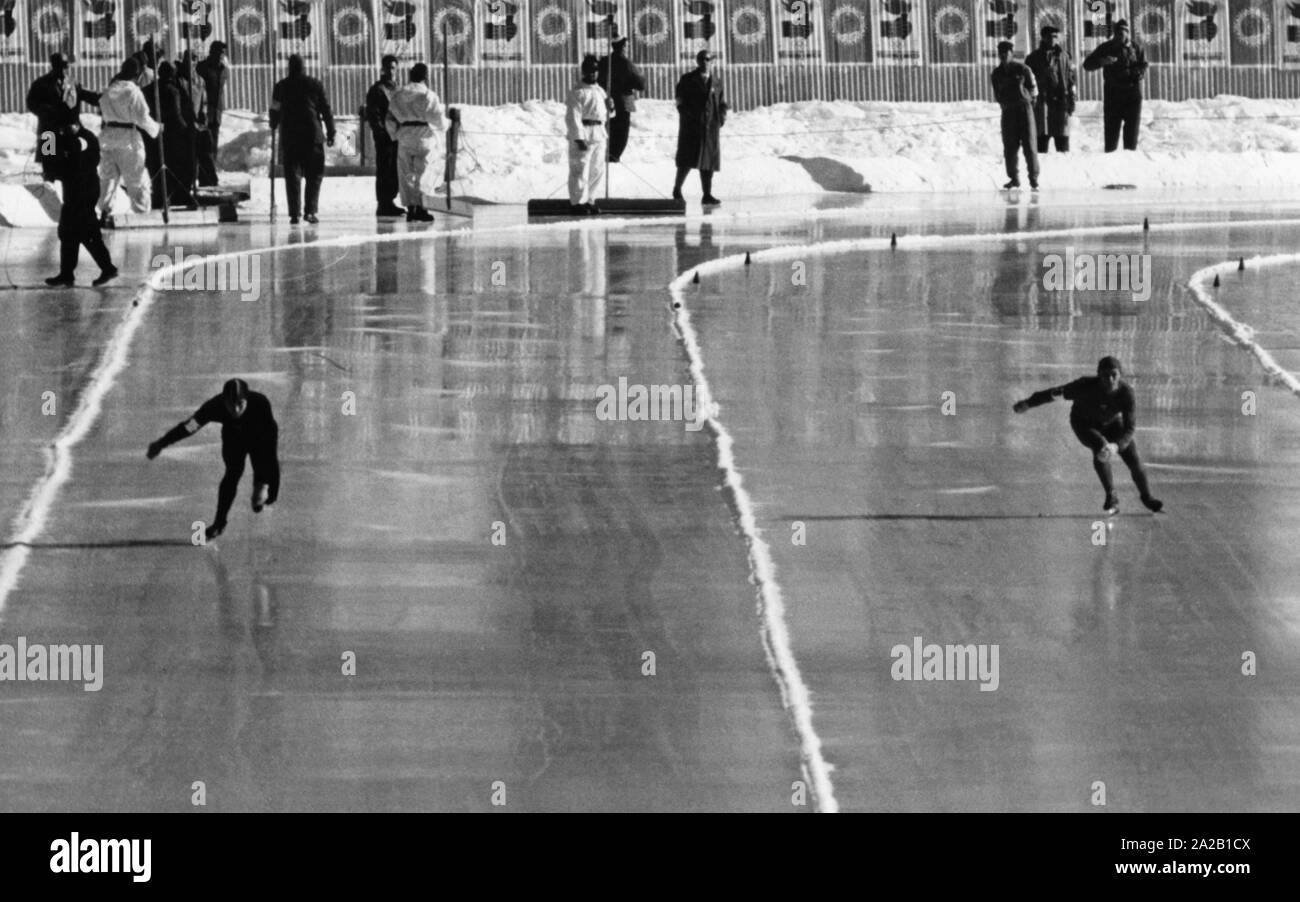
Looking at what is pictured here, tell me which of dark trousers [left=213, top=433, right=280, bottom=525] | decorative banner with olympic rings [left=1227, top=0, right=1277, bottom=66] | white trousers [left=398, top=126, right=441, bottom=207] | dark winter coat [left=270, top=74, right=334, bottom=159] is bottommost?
dark trousers [left=213, top=433, right=280, bottom=525]

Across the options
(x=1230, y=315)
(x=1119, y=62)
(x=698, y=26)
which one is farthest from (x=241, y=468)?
(x=698, y=26)

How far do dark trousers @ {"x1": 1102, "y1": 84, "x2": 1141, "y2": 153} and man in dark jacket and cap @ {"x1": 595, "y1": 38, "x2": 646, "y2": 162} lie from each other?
6982mm

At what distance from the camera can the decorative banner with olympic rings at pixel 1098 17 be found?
131 ft

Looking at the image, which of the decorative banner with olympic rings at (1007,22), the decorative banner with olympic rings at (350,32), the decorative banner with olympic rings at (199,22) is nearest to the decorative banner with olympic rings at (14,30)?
the decorative banner with olympic rings at (199,22)

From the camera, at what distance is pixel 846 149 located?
38.5 meters

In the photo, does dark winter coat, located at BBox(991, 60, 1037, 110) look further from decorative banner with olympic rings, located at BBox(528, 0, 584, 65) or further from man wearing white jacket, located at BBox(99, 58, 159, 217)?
man wearing white jacket, located at BBox(99, 58, 159, 217)

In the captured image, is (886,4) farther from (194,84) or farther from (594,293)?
(594,293)

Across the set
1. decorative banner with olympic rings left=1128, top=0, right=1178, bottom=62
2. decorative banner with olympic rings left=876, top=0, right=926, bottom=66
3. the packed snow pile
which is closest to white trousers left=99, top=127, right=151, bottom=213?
the packed snow pile

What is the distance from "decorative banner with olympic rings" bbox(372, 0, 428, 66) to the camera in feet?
121

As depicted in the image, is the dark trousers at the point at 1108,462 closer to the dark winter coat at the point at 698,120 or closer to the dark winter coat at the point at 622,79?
the dark winter coat at the point at 698,120

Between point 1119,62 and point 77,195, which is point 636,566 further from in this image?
point 1119,62

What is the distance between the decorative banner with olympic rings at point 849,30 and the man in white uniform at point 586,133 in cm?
909

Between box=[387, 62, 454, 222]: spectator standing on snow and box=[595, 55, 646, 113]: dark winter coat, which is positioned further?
box=[595, 55, 646, 113]: dark winter coat
